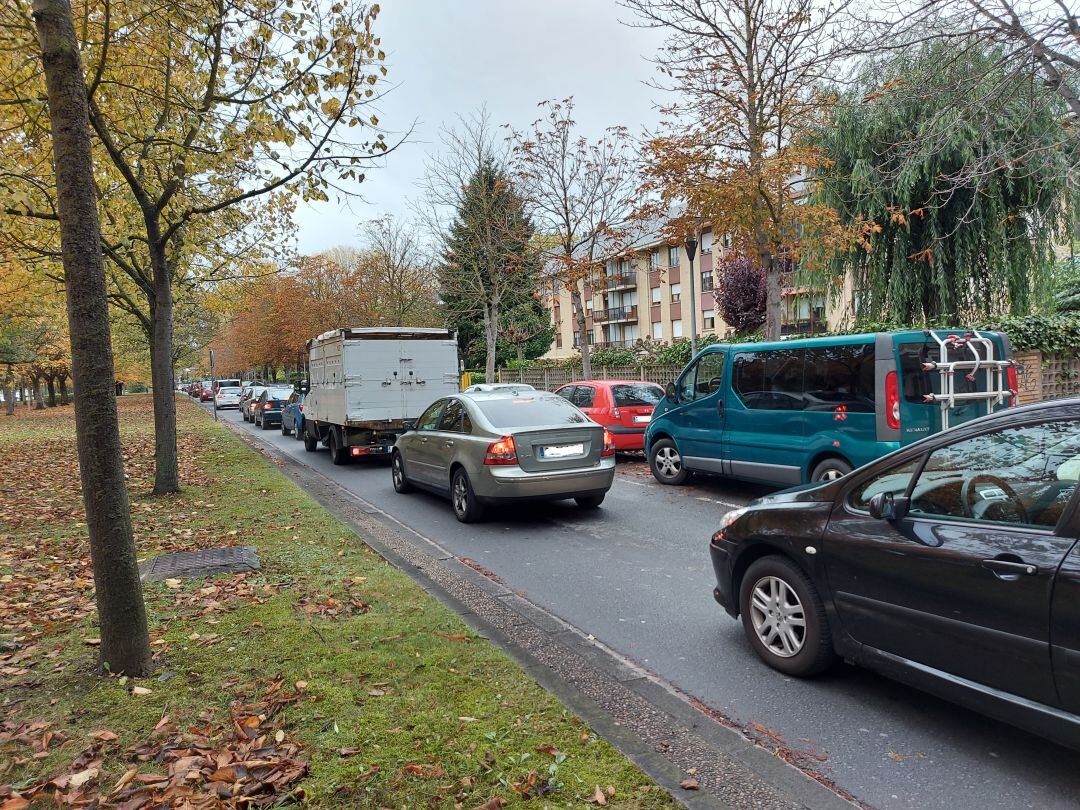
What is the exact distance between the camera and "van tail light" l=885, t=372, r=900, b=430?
25.8 ft

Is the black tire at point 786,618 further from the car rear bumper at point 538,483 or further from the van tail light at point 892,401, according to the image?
the van tail light at point 892,401

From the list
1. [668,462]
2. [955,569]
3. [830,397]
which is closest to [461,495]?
[668,462]

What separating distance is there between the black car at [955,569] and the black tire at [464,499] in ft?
16.3

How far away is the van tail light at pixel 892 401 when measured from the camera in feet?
25.8

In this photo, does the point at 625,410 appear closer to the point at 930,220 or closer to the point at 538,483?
the point at 538,483

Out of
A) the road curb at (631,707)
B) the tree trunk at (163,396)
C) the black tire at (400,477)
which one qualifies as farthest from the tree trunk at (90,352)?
the tree trunk at (163,396)

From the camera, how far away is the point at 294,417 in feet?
71.5

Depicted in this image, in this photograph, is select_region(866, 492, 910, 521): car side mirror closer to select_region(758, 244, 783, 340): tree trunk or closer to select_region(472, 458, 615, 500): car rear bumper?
select_region(472, 458, 615, 500): car rear bumper

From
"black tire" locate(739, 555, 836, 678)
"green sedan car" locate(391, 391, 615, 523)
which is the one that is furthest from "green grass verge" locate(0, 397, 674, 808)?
"green sedan car" locate(391, 391, 615, 523)

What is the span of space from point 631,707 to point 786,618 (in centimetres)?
112

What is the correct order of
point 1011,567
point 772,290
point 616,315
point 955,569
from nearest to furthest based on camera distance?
point 1011,567
point 955,569
point 772,290
point 616,315

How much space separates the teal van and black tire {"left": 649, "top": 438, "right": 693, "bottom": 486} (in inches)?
16.1

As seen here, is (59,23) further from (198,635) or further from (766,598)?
(766,598)

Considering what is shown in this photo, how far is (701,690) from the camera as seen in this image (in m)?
4.07
